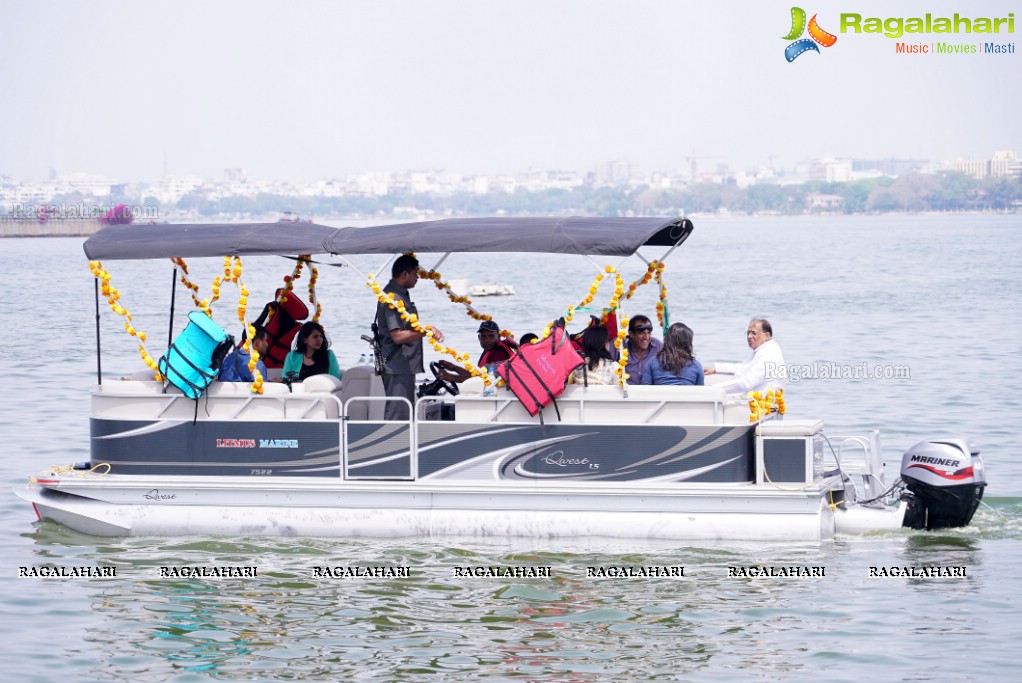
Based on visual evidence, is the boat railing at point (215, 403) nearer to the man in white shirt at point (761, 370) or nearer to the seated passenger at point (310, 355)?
the seated passenger at point (310, 355)

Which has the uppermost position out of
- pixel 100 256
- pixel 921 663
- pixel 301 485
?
pixel 100 256

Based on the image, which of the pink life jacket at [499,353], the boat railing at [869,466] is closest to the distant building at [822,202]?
the boat railing at [869,466]

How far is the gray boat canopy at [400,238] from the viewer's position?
10.1 m

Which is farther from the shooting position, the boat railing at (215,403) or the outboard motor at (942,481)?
the boat railing at (215,403)

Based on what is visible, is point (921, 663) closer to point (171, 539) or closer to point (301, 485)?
point (301, 485)

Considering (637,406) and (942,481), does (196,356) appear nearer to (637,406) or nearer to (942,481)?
(637,406)

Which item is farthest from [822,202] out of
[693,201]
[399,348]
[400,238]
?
[400,238]

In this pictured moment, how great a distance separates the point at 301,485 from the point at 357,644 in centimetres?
187

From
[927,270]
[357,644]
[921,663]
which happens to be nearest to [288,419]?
[357,644]

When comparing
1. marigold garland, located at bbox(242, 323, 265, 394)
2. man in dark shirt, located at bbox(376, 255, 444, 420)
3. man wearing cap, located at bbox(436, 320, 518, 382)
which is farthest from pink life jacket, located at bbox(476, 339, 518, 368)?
marigold garland, located at bbox(242, 323, 265, 394)

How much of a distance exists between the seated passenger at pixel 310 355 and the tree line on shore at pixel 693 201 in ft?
513

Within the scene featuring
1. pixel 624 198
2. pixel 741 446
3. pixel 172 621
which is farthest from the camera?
pixel 624 198

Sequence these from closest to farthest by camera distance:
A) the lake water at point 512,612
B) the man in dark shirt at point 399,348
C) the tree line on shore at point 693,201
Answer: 1. the lake water at point 512,612
2. the man in dark shirt at point 399,348
3. the tree line on shore at point 693,201

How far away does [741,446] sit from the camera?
1017 cm
